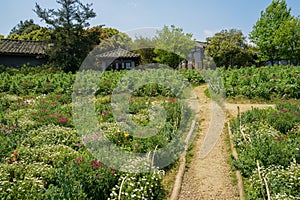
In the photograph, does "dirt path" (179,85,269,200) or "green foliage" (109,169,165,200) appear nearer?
Result: "green foliage" (109,169,165,200)

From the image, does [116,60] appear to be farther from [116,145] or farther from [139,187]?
[139,187]

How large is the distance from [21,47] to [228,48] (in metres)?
18.4

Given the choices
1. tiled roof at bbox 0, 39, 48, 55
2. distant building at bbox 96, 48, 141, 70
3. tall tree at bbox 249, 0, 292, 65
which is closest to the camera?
distant building at bbox 96, 48, 141, 70

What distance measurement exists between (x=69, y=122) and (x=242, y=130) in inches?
178

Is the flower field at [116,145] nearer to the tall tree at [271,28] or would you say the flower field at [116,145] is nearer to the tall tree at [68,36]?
the tall tree at [68,36]

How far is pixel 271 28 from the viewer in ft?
91.9

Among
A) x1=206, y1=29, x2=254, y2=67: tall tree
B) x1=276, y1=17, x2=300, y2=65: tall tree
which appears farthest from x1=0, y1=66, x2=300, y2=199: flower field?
x1=276, y1=17, x2=300, y2=65: tall tree

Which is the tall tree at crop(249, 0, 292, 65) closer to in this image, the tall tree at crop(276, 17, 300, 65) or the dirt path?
the tall tree at crop(276, 17, 300, 65)

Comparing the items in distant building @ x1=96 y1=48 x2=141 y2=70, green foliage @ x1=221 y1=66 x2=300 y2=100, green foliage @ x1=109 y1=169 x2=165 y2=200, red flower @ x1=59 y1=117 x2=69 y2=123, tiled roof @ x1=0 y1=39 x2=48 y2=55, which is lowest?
green foliage @ x1=109 y1=169 x2=165 y2=200

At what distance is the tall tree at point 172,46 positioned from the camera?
1476 cm

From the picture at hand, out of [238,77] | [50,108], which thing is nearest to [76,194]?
[50,108]

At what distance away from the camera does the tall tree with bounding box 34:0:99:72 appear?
22.2 metres

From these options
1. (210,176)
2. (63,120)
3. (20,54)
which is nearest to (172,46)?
(20,54)

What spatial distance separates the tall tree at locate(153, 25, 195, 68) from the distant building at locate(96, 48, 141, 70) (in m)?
2.90
